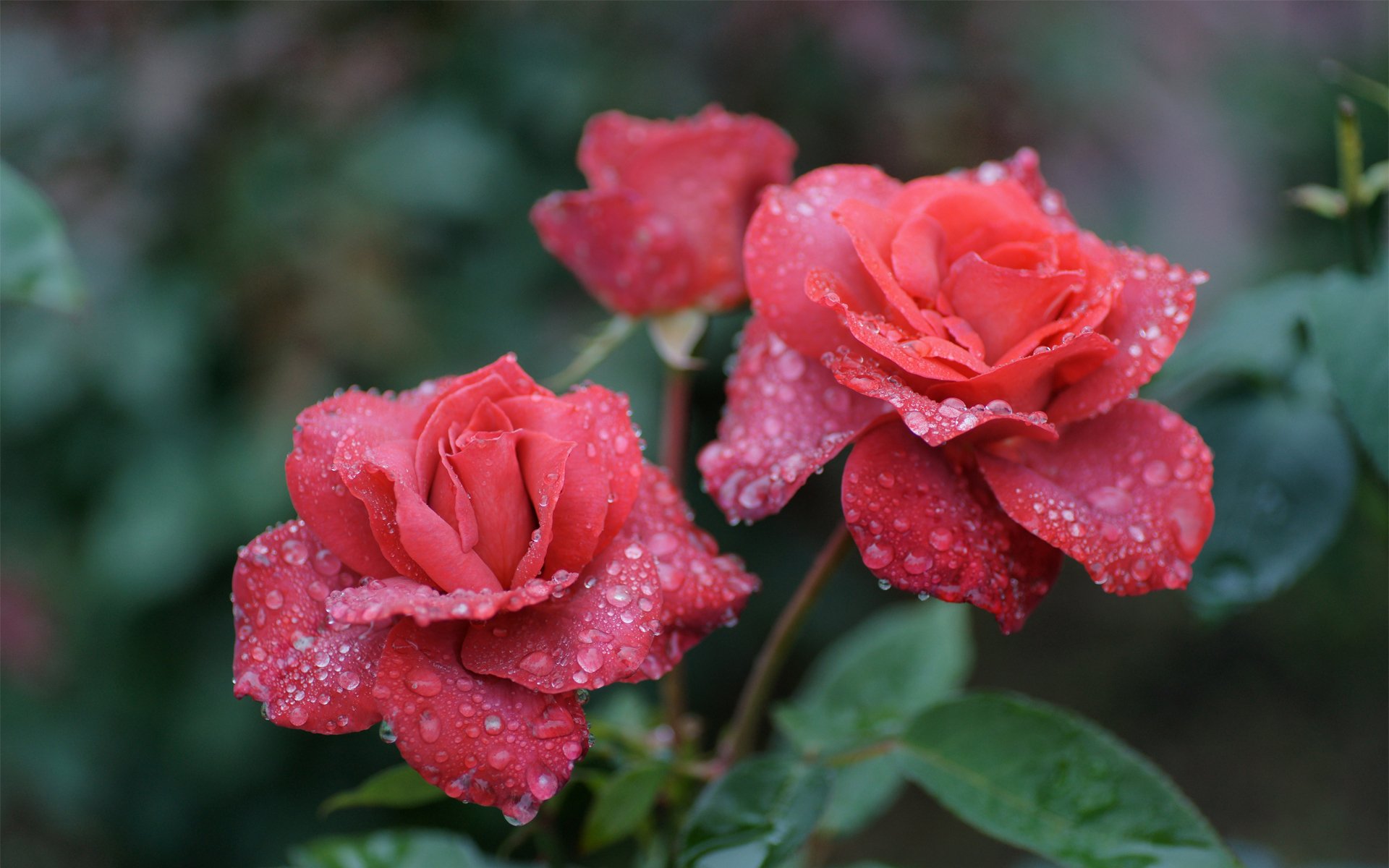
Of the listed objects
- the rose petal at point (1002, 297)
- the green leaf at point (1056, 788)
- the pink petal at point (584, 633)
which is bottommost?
the green leaf at point (1056, 788)

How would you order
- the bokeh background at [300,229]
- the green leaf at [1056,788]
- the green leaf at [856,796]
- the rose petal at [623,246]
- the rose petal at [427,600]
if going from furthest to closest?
the bokeh background at [300,229] < the green leaf at [856,796] < the rose petal at [623,246] < the green leaf at [1056,788] < the rose petal at [427,600]

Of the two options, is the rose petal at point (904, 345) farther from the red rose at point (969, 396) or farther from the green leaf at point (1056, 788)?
the green leaf at point (1056, 788)

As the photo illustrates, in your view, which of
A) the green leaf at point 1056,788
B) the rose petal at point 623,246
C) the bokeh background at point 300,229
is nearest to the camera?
the green leaf at point 1056,788

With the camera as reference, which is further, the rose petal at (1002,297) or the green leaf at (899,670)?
the green leaf at (899,670)

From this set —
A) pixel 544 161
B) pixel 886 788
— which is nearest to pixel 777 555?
pixel 544 161

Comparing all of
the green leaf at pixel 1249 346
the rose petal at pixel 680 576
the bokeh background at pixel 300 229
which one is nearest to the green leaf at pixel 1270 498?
the green leaf at pixel 1249 346

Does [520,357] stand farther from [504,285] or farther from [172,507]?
[172,507]

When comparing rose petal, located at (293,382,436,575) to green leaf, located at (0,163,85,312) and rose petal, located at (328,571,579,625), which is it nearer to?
rose petal, located at (328,571,579,625)

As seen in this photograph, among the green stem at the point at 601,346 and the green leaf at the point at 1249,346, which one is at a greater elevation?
the green stem at the point at 601,346
